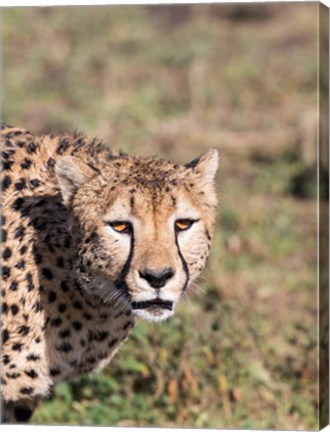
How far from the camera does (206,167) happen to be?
155 inches

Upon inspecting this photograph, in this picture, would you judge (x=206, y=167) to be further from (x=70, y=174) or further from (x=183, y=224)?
(x=70, y=174)

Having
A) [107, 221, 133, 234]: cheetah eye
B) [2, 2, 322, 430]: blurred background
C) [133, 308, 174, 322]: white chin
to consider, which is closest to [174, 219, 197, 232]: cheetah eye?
[107, 221, 133, 234]: cheetah eye

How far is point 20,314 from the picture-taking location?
4.04 m

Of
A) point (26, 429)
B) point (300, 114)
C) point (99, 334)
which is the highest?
point (300, 114)

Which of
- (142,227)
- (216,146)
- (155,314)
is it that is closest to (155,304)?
(155,314)

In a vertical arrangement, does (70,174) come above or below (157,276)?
above

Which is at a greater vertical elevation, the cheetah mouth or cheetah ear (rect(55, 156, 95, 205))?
cheetah ear (rect(55, 156, 95, 205))

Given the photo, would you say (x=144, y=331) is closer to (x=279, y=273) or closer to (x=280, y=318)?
(x=280, y=318)

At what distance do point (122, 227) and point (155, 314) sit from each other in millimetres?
267

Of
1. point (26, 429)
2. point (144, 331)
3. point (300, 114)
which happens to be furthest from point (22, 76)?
point (26, 429)

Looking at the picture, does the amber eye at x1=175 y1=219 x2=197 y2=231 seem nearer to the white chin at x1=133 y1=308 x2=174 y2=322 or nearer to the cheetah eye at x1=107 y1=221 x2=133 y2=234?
the cheetah eye at x1=107 y1=221 x2=133 y2=234

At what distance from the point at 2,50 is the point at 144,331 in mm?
3897

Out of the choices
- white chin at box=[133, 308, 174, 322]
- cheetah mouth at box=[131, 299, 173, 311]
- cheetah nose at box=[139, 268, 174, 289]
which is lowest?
white chin at box=[133, 308, 174, 322]

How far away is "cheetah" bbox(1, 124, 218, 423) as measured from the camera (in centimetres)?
370
